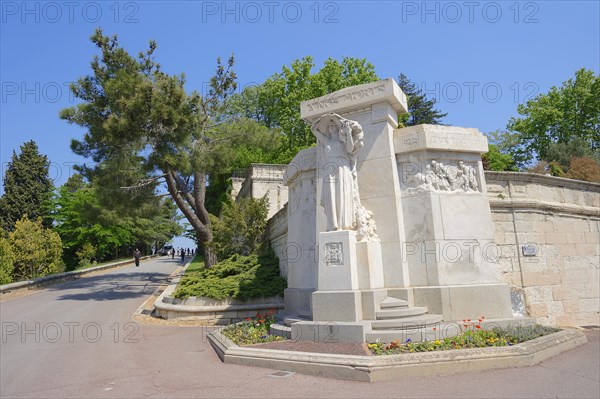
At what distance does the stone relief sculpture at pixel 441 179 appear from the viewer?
8.35 meters

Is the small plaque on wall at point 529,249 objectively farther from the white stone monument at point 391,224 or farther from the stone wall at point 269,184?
the stone wall at point 269,184

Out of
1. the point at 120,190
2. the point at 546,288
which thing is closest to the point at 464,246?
the point at 546,288

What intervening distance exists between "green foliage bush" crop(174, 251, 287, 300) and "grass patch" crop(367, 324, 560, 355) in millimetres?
6318

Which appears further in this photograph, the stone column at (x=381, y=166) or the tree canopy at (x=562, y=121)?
the tree canopy at (x=562, y=121)

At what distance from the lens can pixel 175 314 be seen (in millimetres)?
12258

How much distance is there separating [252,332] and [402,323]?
3103 millimetres

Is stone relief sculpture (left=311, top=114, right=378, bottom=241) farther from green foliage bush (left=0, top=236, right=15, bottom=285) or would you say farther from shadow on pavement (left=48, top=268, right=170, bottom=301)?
green foliage bush (left=0, top=236, right=15, bottom=285)


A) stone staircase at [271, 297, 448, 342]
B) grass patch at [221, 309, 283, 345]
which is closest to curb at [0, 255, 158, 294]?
grass patch at [221, 309, 283, 345]

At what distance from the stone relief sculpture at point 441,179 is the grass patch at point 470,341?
9.36 feet

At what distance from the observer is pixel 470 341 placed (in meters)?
6.50

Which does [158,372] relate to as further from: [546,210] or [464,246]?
[546,210]

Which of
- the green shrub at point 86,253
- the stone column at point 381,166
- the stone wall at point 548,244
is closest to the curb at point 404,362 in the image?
the stone column at point 381,166

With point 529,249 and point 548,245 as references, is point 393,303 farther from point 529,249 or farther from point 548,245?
point 548,245

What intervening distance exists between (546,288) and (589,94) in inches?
1109
